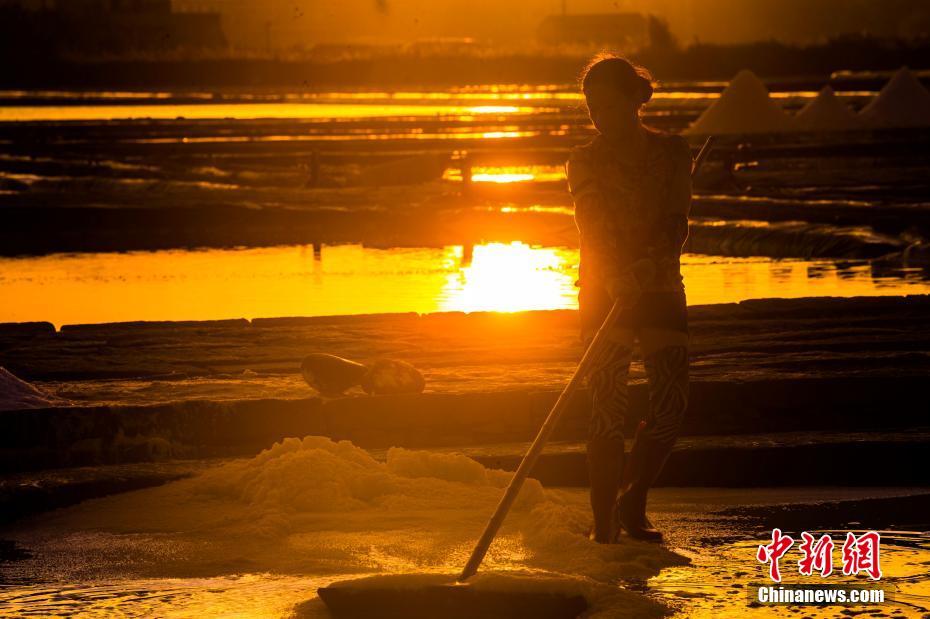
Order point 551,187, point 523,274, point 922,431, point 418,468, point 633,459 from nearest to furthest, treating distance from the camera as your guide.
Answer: point 633,459
point 418,468
point 922,431
point 523,274
point 551,187

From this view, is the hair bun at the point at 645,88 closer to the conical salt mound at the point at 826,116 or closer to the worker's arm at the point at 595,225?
the worker's arm at the point at 595,225

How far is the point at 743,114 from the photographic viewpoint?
127 feet

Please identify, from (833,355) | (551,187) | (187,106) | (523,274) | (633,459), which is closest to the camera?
(633,459)

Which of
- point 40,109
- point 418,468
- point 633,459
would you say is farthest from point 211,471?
point 40,109

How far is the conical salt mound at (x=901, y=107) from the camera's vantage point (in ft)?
134

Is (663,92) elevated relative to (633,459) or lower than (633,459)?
elevated

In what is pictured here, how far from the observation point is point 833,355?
396 inches

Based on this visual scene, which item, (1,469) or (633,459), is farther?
(1,469)

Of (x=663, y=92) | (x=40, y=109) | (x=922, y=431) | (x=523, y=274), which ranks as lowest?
(x=922, y=431)

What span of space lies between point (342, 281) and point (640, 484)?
12.2m

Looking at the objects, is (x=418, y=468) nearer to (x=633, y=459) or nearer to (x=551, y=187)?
(x=633, y=459)

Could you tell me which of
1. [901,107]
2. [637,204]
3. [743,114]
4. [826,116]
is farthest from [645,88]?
[901,107]

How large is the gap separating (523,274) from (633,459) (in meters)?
12.5

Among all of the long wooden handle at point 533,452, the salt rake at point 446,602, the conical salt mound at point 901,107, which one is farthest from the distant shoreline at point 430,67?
the salt rake at point 446,602
